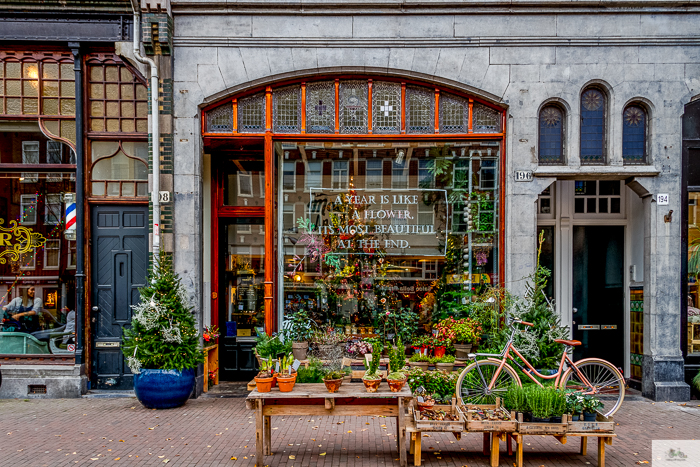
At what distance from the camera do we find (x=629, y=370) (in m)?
8.92

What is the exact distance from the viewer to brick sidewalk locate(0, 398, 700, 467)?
5508 millimetres

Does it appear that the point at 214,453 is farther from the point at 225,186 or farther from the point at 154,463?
the point at 225,186

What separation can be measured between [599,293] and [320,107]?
6137 millimetres

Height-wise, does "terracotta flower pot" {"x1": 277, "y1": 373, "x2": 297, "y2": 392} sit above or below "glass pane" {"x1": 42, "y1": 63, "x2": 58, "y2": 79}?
below

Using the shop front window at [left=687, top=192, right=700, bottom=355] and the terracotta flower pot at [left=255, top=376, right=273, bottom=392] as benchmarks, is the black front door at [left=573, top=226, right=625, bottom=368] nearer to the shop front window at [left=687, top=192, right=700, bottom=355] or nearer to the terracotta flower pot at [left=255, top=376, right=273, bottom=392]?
the shop front window at [left=687, top=192, right=700, bottom=355]

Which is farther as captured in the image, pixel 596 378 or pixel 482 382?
pixel 596 378

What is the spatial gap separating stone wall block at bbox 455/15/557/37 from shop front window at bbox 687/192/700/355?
3.73 metres

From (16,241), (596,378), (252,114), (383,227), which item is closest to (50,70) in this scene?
(16,241)

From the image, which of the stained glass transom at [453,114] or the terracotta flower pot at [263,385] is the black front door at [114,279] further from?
the stained glass transom at [453,114]

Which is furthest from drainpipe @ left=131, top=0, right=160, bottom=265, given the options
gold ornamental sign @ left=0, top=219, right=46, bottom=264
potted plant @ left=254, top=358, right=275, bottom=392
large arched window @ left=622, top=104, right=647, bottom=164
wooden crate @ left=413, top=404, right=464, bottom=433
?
large arched window @ left=622, top=104, right=647, bottom=164

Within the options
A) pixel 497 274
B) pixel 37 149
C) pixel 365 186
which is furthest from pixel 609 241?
pixel 37 149

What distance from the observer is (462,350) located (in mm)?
8211

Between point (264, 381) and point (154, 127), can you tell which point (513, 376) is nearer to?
point (264, 381)

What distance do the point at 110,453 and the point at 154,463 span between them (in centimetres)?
69
